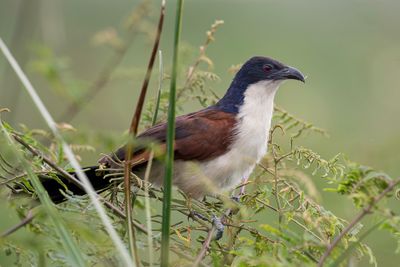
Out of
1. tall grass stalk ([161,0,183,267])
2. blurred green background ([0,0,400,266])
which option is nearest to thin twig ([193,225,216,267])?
tall grass stalk ([161,0,183,267])

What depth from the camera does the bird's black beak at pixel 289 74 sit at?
265 cm

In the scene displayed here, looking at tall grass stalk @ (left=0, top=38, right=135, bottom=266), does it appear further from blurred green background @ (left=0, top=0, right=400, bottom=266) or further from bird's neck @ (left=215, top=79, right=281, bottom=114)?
bird's neck @ (left=215, top=79, right=281, bottom=114)

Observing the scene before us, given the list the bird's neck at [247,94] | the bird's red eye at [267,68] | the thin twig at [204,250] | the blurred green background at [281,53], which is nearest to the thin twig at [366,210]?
the thin twig at [204,250]

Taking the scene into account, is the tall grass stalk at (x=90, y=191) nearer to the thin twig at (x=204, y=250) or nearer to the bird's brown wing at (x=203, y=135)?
the thin twig at (x=204, y=250)

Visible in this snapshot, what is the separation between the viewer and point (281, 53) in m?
8.80

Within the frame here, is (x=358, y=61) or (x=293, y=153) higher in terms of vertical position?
(x=293, y=153)

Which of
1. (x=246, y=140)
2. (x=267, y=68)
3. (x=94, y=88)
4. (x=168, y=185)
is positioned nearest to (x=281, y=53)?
(x=267, y=68)

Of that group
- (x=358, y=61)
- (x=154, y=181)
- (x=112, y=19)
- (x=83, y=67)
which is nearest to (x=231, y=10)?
(x=112, y=19)

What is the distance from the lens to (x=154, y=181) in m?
2.36

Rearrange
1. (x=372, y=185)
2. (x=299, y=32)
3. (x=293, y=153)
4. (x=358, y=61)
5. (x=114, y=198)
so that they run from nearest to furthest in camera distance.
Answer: (x=372, y=185), (x=293, y=153), (x=114, y=198), (x=358, y=61), (x=299, y=32)

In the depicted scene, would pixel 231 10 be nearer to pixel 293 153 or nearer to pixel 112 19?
pixel 112 19

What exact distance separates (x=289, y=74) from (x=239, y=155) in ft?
1.26

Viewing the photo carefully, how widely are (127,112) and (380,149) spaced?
16.5 feet

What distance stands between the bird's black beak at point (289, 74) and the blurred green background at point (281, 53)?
334mm
